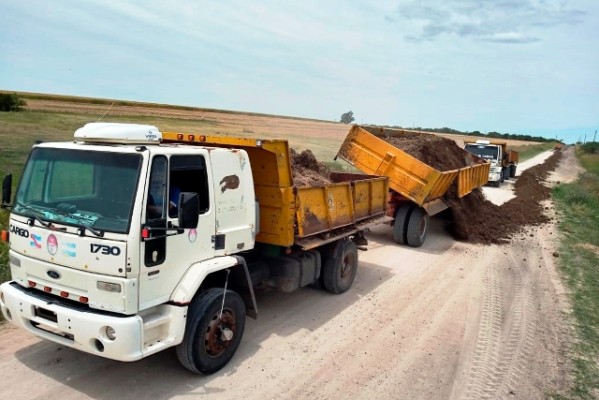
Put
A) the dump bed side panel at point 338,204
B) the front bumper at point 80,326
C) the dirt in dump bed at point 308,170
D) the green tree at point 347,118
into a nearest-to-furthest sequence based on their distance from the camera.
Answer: the front bumper at point 80,326 < the dump bed side panel at point 338,204 < the dirt in dump bed at point 308,170 < the green tree at point 347,118

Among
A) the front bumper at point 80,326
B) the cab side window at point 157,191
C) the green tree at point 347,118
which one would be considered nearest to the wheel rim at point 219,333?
the front bumper at point 80,326

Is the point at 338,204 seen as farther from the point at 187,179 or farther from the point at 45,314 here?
the point at 45,314

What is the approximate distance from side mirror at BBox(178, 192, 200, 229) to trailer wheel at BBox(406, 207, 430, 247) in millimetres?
7943

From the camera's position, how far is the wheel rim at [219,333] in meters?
4.85

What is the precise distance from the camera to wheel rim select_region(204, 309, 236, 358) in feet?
15.9

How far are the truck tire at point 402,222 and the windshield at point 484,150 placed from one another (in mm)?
16947

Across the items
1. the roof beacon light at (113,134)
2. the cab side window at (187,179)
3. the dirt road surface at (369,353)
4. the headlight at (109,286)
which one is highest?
the roof beacon light at (113,134)

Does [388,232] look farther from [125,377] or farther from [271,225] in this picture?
[125,377]

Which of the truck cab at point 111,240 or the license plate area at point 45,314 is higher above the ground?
the truck cab at point 111,240

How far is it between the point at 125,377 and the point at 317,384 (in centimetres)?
196

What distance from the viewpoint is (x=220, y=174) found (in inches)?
201

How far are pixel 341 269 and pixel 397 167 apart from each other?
4.24m

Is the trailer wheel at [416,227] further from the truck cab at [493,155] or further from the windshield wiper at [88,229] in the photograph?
the truck cab at [493,155]

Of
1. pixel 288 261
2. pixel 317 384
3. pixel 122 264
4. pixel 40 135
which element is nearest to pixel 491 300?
pixel 288 261
